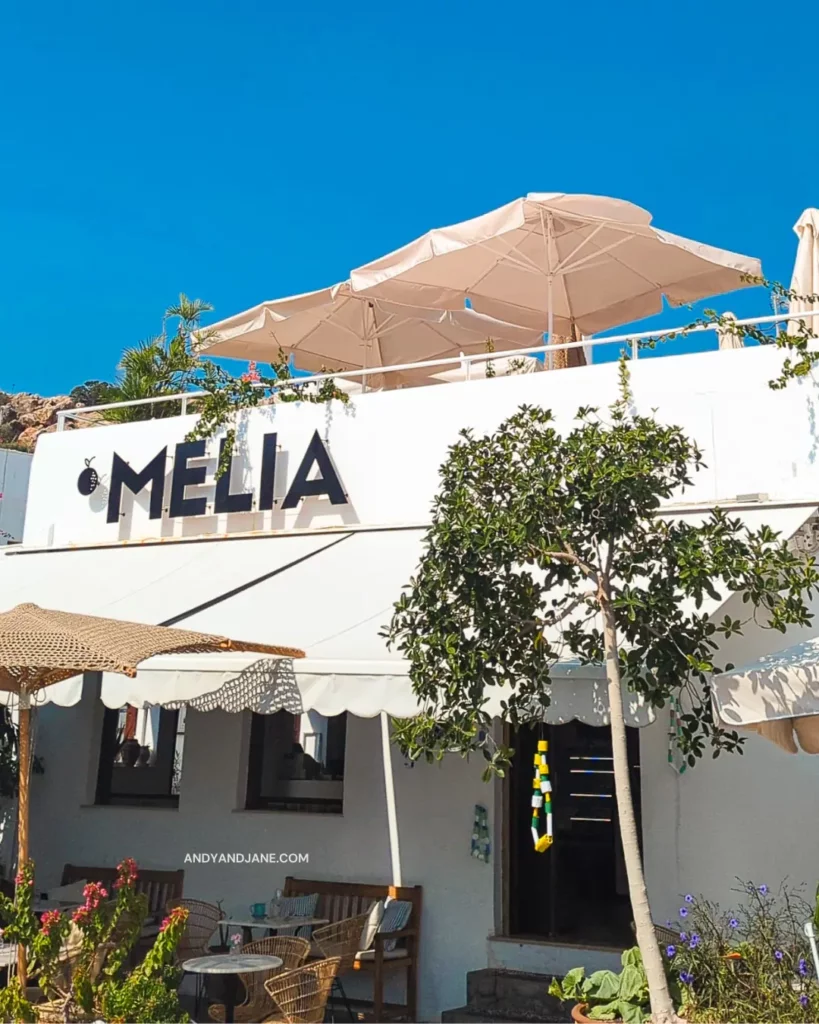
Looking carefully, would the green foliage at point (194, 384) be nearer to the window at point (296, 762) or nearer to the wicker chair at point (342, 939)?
the window at point (296, 762)

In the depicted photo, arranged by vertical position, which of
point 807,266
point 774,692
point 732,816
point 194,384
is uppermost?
point 194,384

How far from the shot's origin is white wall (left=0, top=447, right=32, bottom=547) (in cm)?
2569

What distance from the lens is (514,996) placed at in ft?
33.2

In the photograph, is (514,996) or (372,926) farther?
(372,926)

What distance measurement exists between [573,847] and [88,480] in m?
7.85

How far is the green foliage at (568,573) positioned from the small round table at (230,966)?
8.88 feet

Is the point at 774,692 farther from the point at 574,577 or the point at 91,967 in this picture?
the point at 91,967

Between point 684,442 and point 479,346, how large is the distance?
11.8 metres

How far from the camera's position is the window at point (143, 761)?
13.2 m

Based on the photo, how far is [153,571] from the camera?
12008mm

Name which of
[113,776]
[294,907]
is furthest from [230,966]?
[113,776]

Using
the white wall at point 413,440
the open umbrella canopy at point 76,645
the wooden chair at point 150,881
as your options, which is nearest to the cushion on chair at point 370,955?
the wooden chair at point 150,881

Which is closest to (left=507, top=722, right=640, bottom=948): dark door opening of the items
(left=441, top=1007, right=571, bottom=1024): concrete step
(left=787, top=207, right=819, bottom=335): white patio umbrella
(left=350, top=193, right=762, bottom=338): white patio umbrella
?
(left=441, top=1007, right=571, bottom=1024): concrete step

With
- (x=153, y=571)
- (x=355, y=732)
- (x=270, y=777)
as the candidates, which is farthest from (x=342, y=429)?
(x=270, y=777)
